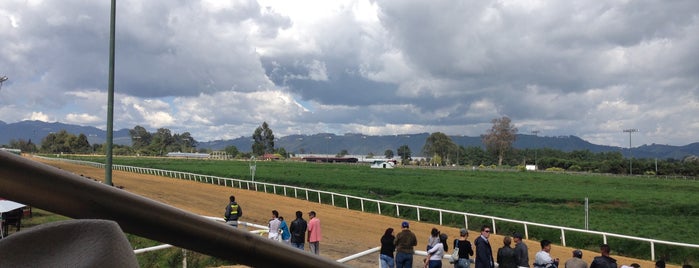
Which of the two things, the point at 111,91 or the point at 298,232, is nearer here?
the point at 111,91

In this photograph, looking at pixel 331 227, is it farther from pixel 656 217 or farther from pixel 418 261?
pixel 656 217

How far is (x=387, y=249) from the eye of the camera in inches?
424

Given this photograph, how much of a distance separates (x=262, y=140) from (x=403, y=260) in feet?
537

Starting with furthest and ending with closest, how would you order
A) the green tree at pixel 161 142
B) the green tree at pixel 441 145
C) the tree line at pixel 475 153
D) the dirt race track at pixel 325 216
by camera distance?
the green tree at pixel 441 145 < the green tree at pixel 161 142 < the tree line at pixel 475 153 < the dirt race track at pixel 325 216

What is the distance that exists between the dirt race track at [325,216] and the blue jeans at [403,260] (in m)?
1.92

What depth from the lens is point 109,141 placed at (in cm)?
1065

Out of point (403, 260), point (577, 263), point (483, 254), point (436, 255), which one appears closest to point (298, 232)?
point (403, 260)

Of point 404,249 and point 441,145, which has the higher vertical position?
point 441,145

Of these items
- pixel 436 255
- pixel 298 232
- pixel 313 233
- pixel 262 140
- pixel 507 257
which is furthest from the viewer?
pixel 262 140

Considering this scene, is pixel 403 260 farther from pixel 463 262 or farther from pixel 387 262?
pixel 463 262

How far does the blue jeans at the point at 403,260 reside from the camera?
1061 cm

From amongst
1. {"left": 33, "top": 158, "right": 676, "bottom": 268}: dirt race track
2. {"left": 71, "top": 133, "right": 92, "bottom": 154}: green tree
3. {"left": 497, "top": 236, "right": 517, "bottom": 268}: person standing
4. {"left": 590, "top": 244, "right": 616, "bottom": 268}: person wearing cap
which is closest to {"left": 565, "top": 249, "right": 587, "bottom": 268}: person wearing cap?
{"left": 590, "top": 244, "right": 616, "bottom": 268}: person wearing cap

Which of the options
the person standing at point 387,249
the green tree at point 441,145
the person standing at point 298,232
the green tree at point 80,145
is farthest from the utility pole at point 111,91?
the green tree at point 441,145

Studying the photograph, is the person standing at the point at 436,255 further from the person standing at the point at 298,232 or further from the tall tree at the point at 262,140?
the tall tree at the point at 262,140
